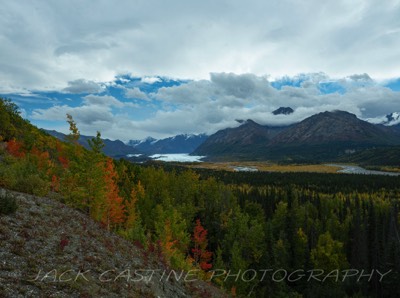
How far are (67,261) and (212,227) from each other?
89.9 meters

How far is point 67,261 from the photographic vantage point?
2038 cm

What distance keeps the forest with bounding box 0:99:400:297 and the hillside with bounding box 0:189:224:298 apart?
6.60 m

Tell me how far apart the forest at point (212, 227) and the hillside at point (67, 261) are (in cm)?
660

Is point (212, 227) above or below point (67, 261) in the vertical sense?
below

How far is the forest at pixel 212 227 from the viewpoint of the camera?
43.9m

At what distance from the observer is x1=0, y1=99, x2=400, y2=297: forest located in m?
43.9

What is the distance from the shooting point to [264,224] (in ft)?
366

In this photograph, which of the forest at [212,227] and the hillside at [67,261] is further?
the forest at [212,227]

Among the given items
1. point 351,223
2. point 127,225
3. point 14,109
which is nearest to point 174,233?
point 127,225

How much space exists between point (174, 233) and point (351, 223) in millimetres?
78956

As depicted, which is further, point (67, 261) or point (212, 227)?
point (212, 227)

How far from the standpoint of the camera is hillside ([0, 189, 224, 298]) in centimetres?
1663

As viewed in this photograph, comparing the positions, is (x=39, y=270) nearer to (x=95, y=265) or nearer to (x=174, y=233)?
(x=95, y=265)

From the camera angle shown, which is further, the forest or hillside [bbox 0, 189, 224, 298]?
the forest
